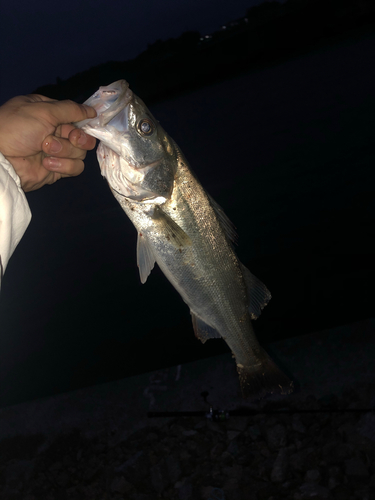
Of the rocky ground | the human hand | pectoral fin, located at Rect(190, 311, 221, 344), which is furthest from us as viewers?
the rocky ground

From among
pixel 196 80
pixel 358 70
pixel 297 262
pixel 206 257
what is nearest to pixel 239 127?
pixel 358 70

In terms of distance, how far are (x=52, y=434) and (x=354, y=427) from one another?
11.7ft

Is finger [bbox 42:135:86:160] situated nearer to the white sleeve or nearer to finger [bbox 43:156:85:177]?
finger [bbox 43:156:85:177]

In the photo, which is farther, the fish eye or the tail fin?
the tail fin

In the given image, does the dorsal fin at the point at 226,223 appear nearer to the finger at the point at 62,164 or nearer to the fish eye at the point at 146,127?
the fish eye at the point at 146,127

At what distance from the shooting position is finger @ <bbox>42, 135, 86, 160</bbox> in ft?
8.09

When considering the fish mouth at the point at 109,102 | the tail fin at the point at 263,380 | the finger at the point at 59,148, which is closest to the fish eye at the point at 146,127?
the fish mouth at the point at 109,102

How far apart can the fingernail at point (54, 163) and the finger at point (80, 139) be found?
254mm

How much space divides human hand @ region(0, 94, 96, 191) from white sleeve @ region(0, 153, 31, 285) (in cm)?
54

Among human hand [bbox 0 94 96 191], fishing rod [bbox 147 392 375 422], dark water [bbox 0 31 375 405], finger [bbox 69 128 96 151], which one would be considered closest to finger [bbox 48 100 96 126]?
human hand [bbox 0 94 96 191]

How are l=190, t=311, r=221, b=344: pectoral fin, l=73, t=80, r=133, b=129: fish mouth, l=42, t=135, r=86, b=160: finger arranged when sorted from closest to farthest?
l=73, t=80, r=133, b=129: fish mouth < l=42, t=135, r=86, b=160: finger < l=190, t=311, r=221, b=344: pectoral fin

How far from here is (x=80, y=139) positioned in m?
2.43

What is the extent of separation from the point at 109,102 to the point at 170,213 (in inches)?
30.3

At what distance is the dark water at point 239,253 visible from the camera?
22.1ft
